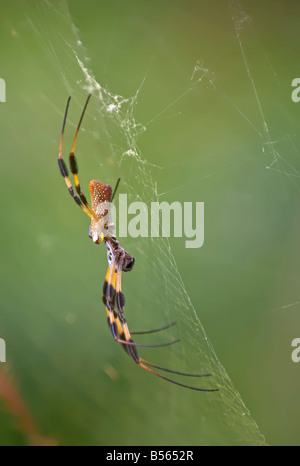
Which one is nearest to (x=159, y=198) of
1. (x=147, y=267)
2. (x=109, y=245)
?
(x=147, y=267)

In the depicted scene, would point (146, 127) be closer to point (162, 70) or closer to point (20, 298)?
point (162, 70)

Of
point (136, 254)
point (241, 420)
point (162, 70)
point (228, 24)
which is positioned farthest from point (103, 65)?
point (241, 420)

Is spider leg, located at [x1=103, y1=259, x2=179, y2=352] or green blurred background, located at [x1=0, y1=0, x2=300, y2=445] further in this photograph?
green blurred background, located at [x1=0, y1=0, x2=300, y2=445]

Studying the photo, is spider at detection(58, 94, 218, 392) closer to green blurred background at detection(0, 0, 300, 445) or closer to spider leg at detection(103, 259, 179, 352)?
spider leg at detection(103, 259, 179, 352)

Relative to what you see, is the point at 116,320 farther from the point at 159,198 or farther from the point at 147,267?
the point at 159,198

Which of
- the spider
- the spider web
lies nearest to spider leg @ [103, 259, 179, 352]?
the spider

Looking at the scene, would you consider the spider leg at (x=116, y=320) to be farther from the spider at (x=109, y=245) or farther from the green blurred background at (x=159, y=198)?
the green blurred background at (x=159, y=198)

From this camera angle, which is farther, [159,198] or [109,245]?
[159,198]

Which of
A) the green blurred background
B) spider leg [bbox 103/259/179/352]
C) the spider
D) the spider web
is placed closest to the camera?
the spider
